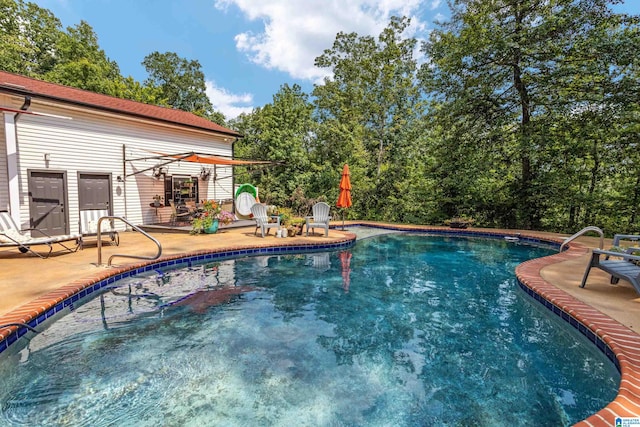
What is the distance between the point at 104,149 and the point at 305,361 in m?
9.18

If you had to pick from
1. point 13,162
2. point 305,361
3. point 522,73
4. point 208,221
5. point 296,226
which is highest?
point 522,73

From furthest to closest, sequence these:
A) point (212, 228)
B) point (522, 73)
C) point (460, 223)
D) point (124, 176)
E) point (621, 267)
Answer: point (460, 223)
point (522, 73)
point (124, 176)
point (212, 228)
point (621, 267)

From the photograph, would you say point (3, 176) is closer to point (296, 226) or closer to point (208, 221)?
→ point (208, 221)

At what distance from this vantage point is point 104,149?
9062mm

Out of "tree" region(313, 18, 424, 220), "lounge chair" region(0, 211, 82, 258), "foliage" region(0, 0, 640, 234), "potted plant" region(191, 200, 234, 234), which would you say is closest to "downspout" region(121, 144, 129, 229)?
"potted plant" region(191, 200, 234, 234)

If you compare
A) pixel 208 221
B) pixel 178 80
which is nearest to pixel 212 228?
pixel 208 221

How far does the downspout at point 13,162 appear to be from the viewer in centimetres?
688

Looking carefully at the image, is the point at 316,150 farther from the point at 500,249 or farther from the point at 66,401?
the point at 66,401

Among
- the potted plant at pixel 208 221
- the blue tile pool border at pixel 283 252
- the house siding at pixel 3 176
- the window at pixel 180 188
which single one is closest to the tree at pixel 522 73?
the blue tile pool border at pixel 283 252

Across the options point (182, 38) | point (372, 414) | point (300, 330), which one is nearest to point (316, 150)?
point (300, 330)

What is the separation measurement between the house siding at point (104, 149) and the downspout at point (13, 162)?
0.33m

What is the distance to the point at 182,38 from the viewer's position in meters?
27.6

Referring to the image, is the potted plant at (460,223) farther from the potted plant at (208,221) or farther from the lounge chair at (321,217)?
the potted plant at (208,221)

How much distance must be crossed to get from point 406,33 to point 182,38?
20794 mm
